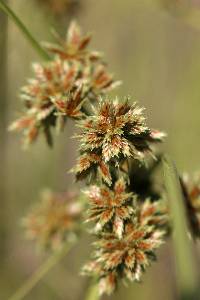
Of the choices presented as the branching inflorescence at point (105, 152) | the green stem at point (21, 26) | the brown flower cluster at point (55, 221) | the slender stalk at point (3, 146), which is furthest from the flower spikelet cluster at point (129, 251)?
the slender stalk at point (3, 146)

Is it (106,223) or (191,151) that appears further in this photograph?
(191,151)

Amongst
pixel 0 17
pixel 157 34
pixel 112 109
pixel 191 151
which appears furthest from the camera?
pixel 157 34

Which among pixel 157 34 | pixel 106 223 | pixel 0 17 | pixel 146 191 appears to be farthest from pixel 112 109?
pixel 157 34

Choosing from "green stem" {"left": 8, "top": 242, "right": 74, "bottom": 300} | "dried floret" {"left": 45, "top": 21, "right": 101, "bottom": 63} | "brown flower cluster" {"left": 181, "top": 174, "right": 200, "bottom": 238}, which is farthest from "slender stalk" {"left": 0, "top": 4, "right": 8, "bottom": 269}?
"brown flower cluster" {"left": 181, "top": 174, "right": 200, "bottom": 238}

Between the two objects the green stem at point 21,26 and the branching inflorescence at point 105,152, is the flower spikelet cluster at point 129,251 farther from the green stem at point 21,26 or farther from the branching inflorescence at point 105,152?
the green stem at point 21,26

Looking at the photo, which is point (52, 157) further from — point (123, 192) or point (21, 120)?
point (123, 192)

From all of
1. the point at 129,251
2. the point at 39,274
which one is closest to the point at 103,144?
the point at 129,251

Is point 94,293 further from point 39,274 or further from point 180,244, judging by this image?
point 180,244
